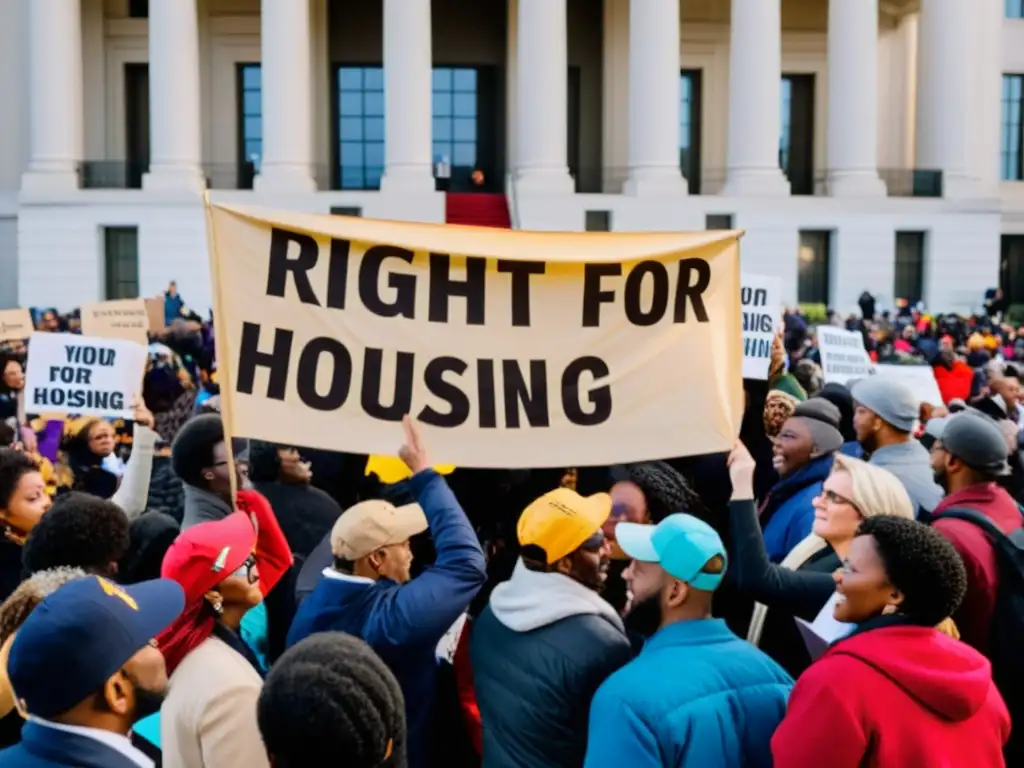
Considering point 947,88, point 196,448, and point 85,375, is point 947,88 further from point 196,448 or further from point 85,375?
point 196,448

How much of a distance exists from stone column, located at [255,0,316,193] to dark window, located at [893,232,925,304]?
608 inches

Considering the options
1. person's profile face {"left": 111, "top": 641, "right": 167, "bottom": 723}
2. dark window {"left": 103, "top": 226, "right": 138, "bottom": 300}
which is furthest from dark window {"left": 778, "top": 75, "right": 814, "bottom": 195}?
person's profile face {"left": 111, "top": 641, "right": 167, "bottom": 723}

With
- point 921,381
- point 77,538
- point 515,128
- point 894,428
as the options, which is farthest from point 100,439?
point 515,128

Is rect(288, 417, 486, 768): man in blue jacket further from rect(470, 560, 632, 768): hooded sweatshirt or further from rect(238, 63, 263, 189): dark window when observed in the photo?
rect(238, 63, 263, 189): dark window

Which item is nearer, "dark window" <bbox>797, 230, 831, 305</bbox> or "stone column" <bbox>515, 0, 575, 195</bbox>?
"stone column" <bbox>515, 0, 575, 195</bbox>

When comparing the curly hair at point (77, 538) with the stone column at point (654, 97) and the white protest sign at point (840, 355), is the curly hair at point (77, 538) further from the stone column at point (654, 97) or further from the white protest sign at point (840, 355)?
the stone column at point (654, 97)

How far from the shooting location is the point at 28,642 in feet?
11.7

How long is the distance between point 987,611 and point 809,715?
1.90m

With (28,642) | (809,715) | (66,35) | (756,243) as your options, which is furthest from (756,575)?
(66,35)

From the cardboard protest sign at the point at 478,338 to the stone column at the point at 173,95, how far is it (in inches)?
1199

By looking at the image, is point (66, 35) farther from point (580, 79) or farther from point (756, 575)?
point (756, 575)

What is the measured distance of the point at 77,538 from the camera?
514 centimetres

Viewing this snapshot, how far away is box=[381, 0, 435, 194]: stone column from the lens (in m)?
35.2

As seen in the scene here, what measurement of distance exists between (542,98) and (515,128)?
415 cm
